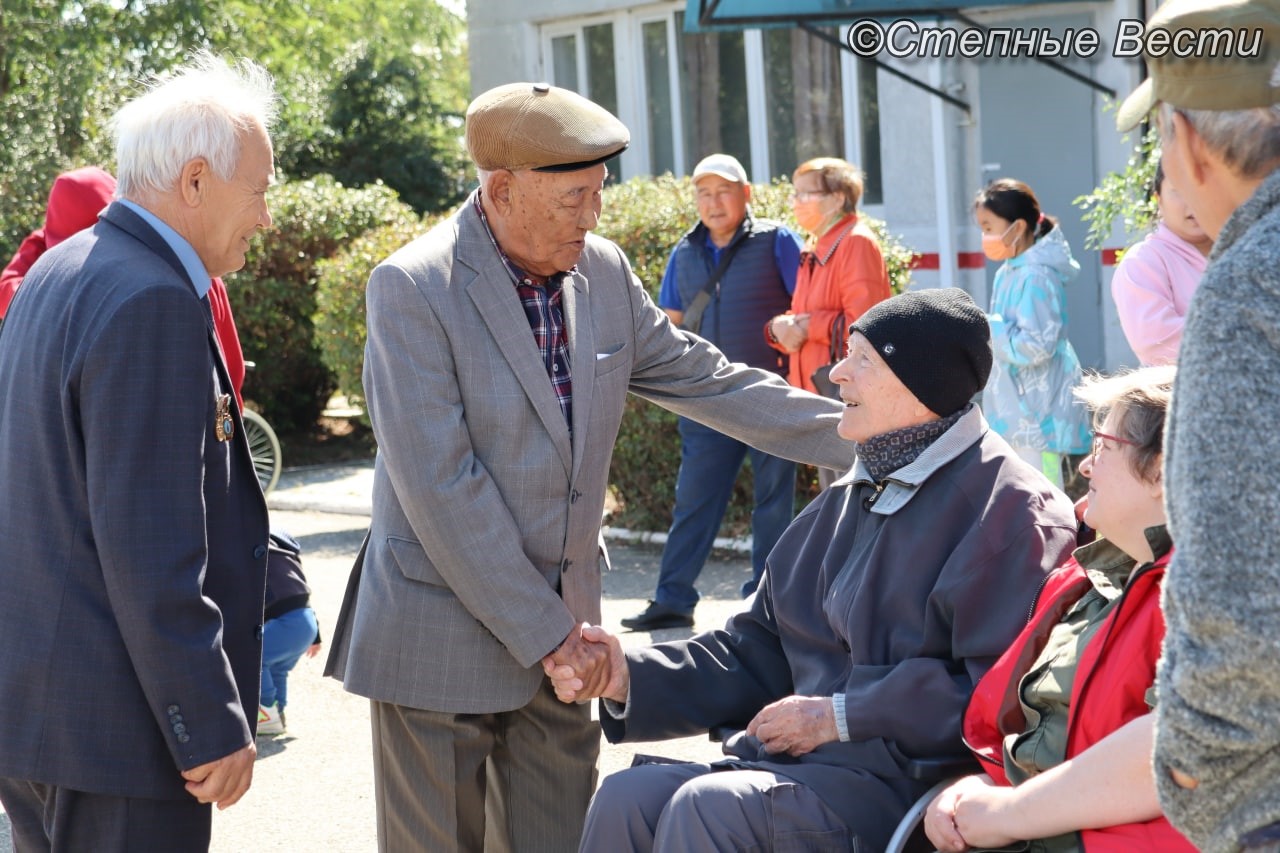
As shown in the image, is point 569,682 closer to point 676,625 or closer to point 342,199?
point 676,625

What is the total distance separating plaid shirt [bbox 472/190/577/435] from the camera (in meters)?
3.30

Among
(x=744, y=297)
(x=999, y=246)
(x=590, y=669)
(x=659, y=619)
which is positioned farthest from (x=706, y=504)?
(x=590, y=669)

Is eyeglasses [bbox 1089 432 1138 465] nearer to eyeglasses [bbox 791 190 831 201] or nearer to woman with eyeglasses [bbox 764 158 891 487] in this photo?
woman with eyeglasses [bbox 764 158 891 487]

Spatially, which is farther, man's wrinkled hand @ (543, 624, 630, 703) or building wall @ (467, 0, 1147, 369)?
building wall @ (467, 0, 1147, 369)

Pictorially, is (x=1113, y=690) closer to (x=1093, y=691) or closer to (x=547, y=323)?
(x=1093, y=691)

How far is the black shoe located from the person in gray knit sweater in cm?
510

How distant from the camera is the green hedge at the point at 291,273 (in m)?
13.4

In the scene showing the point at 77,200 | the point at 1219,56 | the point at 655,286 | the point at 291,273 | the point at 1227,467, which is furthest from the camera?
the point at 291,273

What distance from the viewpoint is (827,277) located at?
6.83 meters

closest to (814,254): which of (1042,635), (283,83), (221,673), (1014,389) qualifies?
(1014,389)

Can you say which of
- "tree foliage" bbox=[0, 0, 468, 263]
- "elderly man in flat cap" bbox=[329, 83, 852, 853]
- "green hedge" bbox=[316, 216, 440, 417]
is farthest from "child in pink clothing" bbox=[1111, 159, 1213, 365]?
"tree foliage" bbox=[0, 0, 468, 263]

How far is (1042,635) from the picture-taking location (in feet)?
9.16

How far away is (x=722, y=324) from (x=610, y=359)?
12.6 feet

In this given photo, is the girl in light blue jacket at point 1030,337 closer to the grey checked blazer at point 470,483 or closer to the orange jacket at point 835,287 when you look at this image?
the orange jacket at point 835,287
